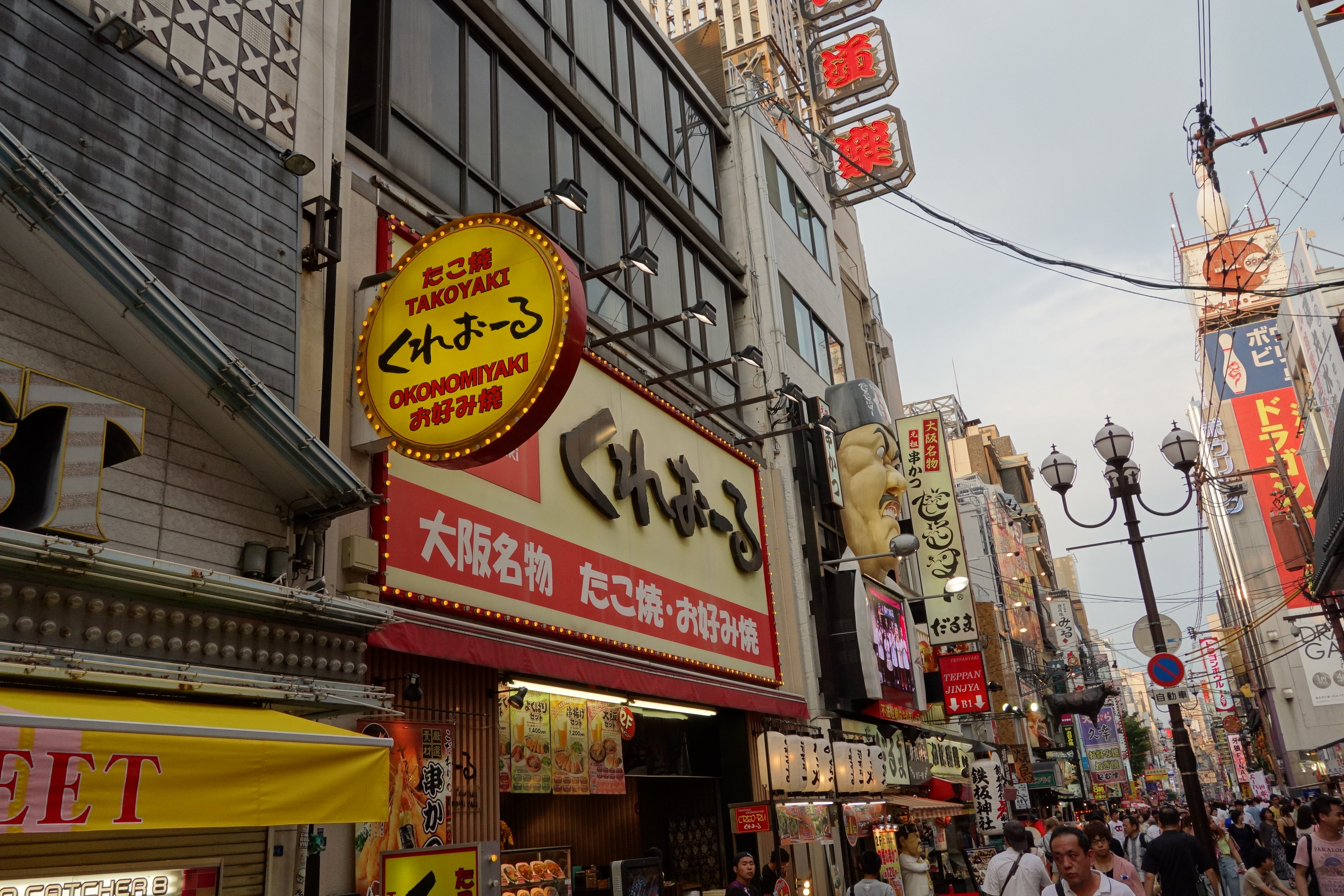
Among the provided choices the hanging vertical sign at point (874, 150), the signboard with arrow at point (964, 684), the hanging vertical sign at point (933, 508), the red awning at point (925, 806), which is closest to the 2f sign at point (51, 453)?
the red awning at point (925, 806)

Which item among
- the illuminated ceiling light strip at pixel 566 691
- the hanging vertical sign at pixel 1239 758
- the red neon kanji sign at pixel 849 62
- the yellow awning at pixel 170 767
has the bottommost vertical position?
the hanging vertical sign at pixel 1239 758

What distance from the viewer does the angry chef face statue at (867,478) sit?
2223 centimetres

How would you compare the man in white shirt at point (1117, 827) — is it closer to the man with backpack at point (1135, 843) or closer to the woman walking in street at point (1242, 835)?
the woman walking in street at point (1242, 835)

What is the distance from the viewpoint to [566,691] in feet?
38.9

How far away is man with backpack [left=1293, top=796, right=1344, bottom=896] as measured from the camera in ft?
28.4

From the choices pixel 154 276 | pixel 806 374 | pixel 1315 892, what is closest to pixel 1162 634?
pixel 1315 892

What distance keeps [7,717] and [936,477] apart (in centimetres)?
2469

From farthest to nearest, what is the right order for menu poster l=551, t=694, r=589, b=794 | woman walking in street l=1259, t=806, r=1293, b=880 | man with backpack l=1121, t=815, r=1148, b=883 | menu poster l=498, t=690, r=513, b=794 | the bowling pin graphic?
the bowling pin graphic → man with backpack l=1121, t=815, r=1148, b=883 → woman walking in street l=1259, t=806, r=1293, b=880 → menu poster l=551, t=694, r=589, b=794 → menu poster l=498, t=690, r=513, b=794

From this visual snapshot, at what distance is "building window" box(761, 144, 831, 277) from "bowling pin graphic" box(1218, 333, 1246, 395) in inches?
2132

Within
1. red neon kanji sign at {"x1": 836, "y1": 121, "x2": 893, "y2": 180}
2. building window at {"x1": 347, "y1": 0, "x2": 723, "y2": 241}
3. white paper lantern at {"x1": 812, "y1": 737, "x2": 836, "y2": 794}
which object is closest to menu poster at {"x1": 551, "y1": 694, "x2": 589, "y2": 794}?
white paper lantern at {"x1": 812, "y1": 737, "x2": 836, "y2": 794}

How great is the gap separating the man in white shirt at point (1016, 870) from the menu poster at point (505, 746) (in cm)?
532

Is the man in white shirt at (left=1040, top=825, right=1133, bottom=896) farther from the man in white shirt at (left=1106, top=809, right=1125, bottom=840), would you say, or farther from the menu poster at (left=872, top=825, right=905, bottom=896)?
the man in white shirt at (left=1106, top=809, right=1125, bottom=840)

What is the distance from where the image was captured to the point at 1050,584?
102875mm

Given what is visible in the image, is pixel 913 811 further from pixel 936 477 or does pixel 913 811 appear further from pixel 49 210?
pixel 49 210
